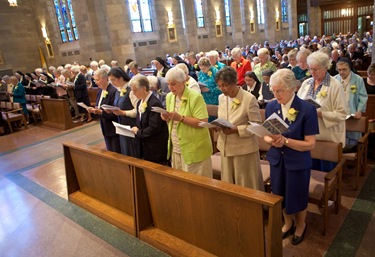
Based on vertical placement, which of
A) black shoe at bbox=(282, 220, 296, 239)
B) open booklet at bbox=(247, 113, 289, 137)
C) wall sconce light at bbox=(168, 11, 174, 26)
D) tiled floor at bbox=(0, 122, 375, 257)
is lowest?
tiled floor at bbox=(0, 122, 375, 257)

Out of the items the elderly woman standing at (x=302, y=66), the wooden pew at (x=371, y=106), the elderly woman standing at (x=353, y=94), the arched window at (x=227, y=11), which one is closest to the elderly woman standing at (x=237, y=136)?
the elderly woman standing at (x=353, y=94)

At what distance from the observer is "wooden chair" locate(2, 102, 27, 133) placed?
27.6ft

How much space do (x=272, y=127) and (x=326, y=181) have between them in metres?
0.90

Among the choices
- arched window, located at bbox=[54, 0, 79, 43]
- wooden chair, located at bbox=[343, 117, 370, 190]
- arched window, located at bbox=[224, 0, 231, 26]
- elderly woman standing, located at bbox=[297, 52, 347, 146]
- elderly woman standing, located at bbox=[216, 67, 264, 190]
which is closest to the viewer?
elderly woman standing, located at bbox=[216, 67, 264, 190]

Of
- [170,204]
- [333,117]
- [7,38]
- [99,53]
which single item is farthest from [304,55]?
[7,38]

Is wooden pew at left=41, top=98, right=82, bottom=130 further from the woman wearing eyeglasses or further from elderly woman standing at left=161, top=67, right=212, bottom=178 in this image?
the woman wearing eyeglasses

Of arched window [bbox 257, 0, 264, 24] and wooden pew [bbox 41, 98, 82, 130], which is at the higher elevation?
arched window [bbox 257, 0, 264, 24]

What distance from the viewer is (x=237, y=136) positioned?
273 cm

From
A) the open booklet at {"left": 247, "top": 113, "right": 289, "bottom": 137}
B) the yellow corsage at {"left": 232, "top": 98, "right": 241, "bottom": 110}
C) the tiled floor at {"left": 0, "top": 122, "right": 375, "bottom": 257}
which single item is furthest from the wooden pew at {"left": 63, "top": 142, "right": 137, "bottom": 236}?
the open booklet at {"left": 247, "top": 113, "right": 289, "bottom": 137}

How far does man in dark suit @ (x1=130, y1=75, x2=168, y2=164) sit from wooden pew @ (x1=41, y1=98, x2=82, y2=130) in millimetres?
5488

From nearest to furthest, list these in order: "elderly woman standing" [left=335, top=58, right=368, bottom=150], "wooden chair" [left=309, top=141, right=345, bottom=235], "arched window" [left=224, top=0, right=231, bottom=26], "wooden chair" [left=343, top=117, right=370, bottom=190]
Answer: "wooden chair" [left=309, top=141, right=345, bottom=235], "wooden chair" [left=343, top=117, right=370, bottom=190], "elderly woman standing" [left=335, top=58, right=368, bottom=150], "arched window" [left=224, top=0, right=231, bottom=26]

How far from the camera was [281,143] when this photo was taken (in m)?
2.29

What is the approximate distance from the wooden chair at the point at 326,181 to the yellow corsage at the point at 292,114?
27.7 inches

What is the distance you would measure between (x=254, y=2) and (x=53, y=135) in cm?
1941
